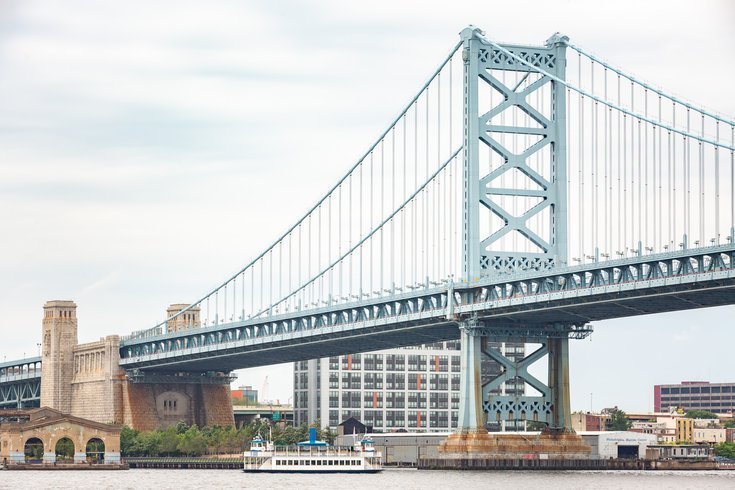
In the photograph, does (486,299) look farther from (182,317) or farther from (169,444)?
(182,317)

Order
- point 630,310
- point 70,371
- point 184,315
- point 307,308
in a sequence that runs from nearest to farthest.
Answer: point 630,310, point 307,308, point 70,371, point 184,315

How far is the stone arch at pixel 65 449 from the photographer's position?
130875mm

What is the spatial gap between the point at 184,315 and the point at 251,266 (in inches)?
1321

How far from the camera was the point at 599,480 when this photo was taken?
101562 mm

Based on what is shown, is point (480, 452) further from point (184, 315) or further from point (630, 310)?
point (184, 315)

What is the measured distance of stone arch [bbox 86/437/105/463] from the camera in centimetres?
13438

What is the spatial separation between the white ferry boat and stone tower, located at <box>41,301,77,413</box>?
1803 inches

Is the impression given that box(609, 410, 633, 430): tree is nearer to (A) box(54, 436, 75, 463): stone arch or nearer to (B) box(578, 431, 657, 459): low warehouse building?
(B) box(578, 431, 657, 459): low warehouse building

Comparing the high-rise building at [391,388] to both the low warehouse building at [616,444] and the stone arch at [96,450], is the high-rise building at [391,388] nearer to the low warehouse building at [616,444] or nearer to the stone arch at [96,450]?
the low warehouse building at [616,444]

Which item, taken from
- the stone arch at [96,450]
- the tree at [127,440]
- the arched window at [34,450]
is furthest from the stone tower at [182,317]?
the arched window at [34,450]

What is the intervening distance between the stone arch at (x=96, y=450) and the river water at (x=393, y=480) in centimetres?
1281

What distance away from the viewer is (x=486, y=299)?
114 metres

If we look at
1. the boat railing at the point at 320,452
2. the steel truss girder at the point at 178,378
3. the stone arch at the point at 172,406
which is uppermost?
the steel truss girder at the point at 178,378

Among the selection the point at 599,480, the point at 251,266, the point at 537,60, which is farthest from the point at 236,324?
the point at 599,480
